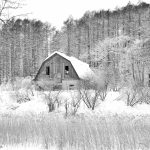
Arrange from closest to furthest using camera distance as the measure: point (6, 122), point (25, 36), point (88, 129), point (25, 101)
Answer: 1. point (88, 129)
2. point (6, 122)
3. point (25, 101)
4. point (25, 36)

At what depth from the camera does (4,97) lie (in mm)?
24141

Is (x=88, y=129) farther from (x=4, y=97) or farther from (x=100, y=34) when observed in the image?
(x=100, y=34)

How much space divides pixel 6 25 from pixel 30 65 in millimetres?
35424

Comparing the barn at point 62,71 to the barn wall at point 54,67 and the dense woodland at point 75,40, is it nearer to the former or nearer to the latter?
the barn wall at point 54,67

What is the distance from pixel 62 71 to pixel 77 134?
81.1 feet

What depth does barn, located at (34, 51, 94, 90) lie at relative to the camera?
30.8 meters

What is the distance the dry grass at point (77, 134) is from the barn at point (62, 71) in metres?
21.9

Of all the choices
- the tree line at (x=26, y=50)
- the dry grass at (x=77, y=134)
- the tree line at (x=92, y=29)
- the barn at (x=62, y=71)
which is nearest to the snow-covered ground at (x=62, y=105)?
the barn at (x=62, y=71)

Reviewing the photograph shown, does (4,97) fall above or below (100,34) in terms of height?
below

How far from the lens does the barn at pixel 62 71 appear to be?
30.8 m

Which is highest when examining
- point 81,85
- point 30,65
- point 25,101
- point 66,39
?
point 66,39

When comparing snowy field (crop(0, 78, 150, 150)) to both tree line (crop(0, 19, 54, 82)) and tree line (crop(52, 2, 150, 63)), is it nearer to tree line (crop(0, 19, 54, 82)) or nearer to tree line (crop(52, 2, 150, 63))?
tree line (crop(52, 2, 150, 63))

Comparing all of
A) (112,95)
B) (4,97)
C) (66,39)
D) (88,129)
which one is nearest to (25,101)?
(4,97)

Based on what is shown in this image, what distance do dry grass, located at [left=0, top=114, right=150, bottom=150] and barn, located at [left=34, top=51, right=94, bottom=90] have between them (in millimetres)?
21872
